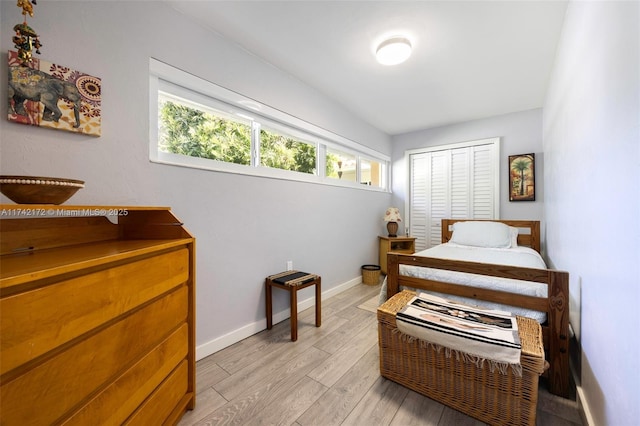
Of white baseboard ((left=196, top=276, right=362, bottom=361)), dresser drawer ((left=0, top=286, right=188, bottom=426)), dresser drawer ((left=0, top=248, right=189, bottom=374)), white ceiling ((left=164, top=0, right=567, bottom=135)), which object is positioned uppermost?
white ceiling ((left=164, top=0, right=567, bottom=135))

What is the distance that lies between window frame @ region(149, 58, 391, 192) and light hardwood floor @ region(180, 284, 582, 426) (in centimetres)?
140

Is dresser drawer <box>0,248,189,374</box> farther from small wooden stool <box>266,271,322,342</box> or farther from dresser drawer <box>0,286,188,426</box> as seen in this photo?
small wooden stool <box>266,271,322,342</box>

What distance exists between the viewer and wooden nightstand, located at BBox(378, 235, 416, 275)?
11.9ft

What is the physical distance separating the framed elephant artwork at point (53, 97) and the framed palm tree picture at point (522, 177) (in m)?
4.28

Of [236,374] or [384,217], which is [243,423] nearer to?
[236,374]

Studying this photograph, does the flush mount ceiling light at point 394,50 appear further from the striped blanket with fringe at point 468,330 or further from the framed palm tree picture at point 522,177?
the framed palm tree picture at point 522,177

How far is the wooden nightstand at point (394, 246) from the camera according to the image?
3.62 metres

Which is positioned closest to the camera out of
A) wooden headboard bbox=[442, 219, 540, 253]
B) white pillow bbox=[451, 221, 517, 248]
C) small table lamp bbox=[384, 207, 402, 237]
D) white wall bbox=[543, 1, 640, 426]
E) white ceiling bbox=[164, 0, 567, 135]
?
white wall bbox=[543, 1, 640, 426]

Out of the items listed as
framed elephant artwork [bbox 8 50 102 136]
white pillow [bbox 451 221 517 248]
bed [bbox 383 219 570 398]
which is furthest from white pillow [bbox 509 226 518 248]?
framed elephant artwork [bbox 8 50 102 136]

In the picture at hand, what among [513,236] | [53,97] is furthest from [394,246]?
[53,97]

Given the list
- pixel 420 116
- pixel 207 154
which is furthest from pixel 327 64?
pixel 420 116

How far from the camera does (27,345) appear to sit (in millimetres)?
609

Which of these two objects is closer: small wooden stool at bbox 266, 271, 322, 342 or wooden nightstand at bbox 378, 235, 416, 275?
small wooden stool at bbox 266, 271, 322, 342

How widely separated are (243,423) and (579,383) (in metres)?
1.84
